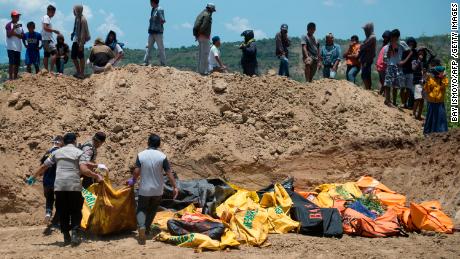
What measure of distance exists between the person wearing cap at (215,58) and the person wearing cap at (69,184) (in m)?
5.56

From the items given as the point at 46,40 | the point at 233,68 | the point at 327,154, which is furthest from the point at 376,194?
the point at 233,68

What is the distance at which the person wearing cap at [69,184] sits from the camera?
24.7ft

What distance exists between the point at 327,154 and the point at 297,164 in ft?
2.10

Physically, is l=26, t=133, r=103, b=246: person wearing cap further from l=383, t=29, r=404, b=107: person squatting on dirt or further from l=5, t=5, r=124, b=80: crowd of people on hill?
l=383, t=29, r=404, b=107: person squatting on dirt

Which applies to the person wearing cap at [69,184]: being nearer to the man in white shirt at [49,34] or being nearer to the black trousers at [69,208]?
the black trousers at [69,208]

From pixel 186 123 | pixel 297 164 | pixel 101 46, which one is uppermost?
pixel 101 46

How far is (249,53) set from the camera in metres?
12.8

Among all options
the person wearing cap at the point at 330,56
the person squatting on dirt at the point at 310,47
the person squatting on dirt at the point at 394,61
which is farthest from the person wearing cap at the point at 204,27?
the person squatting on dirt at the point at 394,61

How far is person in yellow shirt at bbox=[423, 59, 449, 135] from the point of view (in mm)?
11133

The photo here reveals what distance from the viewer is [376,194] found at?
9938mm

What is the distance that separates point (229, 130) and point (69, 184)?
4661 millimetres

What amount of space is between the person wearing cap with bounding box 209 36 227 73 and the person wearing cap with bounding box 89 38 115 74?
6.96 feet

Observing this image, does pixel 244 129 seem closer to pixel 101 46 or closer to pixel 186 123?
pixel 186 123

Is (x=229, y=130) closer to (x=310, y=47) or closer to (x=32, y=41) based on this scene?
(x=310, y=47)
